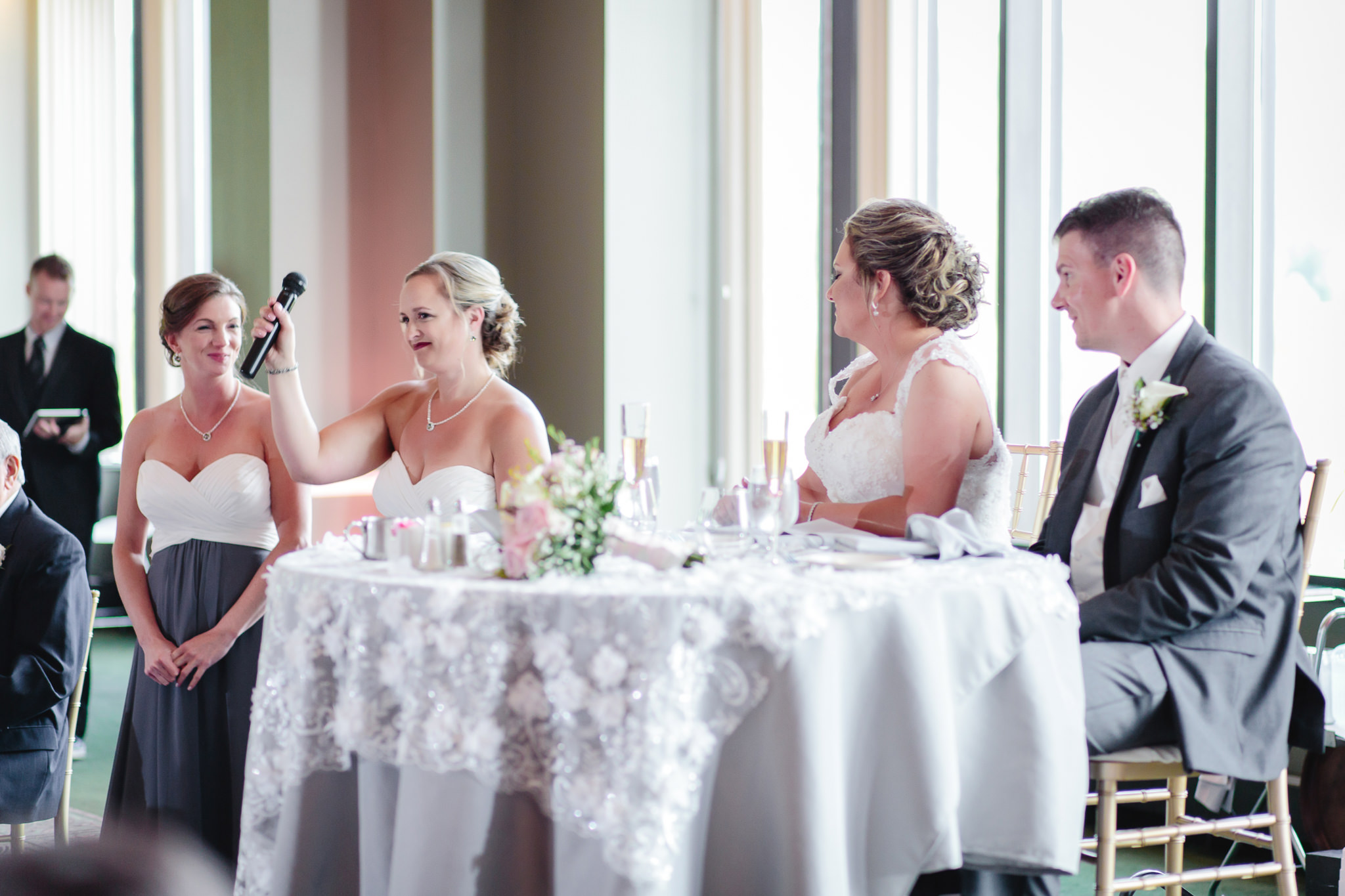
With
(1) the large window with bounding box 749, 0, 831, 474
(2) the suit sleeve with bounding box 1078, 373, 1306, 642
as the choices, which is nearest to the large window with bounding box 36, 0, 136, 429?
(1) the large window with bounding box 749, 0, 831, 474

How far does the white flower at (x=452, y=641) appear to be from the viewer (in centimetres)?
171

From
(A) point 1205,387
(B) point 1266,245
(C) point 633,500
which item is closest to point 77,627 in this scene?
(C) point 633,500

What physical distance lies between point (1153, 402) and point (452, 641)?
1.33 metres

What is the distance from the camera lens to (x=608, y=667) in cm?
166

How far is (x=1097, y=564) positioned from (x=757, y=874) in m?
1.04

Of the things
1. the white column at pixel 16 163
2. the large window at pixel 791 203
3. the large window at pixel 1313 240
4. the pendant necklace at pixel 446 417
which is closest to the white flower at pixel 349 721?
the pendant necklace at pixel 446 417

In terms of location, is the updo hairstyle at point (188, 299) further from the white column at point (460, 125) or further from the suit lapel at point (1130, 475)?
the white column at point (460, 125)

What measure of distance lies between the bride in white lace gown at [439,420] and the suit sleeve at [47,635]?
51cm

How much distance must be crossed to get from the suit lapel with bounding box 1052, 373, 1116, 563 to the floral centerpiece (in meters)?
1.05

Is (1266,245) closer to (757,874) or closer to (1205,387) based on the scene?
(1205,387)

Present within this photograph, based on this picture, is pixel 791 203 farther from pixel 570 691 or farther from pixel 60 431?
pixel 570 691

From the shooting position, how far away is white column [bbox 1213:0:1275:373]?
3.48 metres

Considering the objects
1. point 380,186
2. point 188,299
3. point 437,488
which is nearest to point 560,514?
point 437,488

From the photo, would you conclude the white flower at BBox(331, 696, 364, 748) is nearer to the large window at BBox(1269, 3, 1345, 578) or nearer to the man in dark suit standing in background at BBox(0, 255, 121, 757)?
the large window at BBox(1269, 3, 1345, 578)
